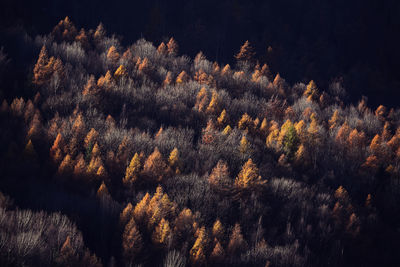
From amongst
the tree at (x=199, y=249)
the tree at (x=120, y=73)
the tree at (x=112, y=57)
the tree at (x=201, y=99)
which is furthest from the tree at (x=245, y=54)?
the tree at (x=199, y=249)

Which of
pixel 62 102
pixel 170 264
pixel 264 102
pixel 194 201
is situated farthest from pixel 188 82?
pixel 170 264

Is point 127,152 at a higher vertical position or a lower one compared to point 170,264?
higher

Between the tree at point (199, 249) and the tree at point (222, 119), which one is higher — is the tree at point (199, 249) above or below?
below

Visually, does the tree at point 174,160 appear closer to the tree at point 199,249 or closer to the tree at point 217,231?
the tree at point 217,231

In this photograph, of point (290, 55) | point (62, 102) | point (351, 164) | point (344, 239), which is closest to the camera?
point (344, 239)

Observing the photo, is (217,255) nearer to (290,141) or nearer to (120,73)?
(290,141)

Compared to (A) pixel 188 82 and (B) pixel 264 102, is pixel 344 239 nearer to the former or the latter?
(B) pixel 264 102
